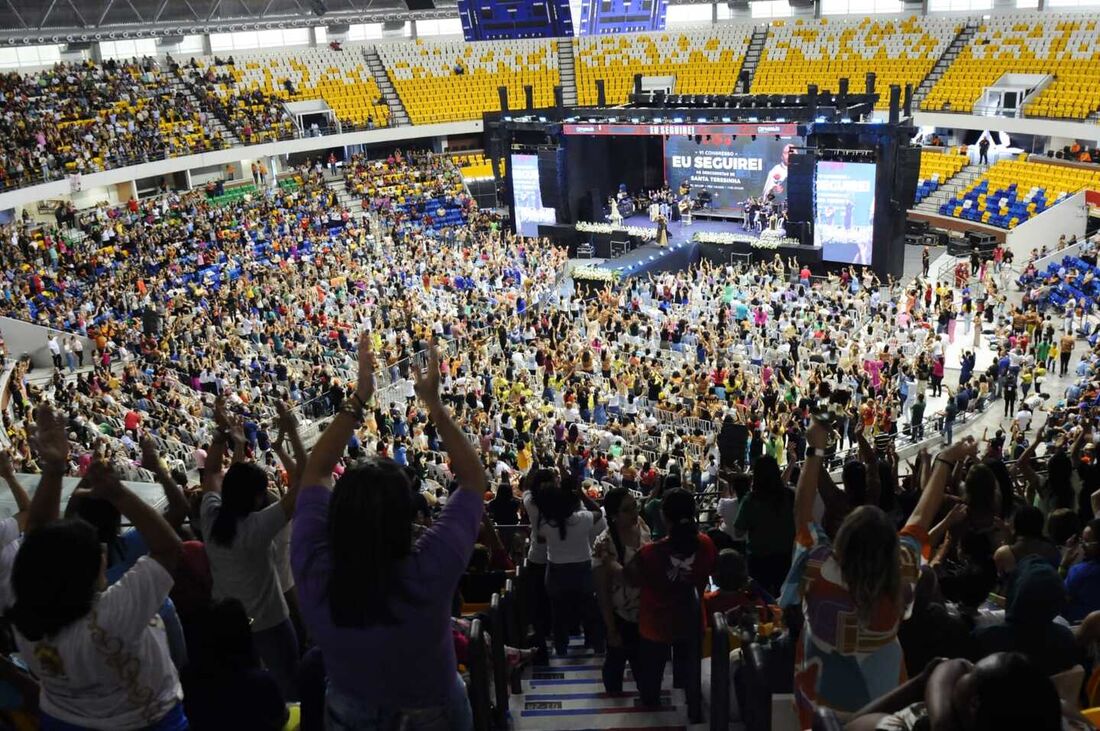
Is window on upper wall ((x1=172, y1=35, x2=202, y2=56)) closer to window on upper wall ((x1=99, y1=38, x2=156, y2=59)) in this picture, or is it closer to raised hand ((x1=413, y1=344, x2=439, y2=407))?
window on upper wall ((x1=99, y1=38, x2=156, y2=59))

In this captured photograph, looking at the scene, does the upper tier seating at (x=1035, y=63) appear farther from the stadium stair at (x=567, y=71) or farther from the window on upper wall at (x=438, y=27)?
the window on upper wall at (x=438, y=27)

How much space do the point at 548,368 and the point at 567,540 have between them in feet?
41.2

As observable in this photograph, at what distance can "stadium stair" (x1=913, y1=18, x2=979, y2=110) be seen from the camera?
3600 cm

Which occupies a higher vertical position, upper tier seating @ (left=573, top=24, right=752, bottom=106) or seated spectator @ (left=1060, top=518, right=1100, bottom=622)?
upper tier seating @ (left=573, top=24, right=752, bottom=106)

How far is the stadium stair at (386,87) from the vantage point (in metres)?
40.8

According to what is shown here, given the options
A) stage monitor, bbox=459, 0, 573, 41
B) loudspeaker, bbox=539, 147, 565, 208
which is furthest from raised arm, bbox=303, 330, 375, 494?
stage monitor, bbox=459, 0, 573, 41

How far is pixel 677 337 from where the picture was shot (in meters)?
19.8

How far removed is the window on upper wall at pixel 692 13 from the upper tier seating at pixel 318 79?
14.6m

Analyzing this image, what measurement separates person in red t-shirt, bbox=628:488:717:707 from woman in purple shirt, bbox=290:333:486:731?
182cm

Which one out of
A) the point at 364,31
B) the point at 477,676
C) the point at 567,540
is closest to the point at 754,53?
the point at 364,31

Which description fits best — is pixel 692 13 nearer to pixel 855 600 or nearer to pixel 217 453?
pixel 217 453

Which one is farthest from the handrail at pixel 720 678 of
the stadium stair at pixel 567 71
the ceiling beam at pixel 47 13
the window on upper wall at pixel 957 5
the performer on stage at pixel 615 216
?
the stadium stair at pixel 567 71

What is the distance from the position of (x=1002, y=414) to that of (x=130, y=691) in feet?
54.9

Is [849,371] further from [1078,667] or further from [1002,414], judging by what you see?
[1078,667]
